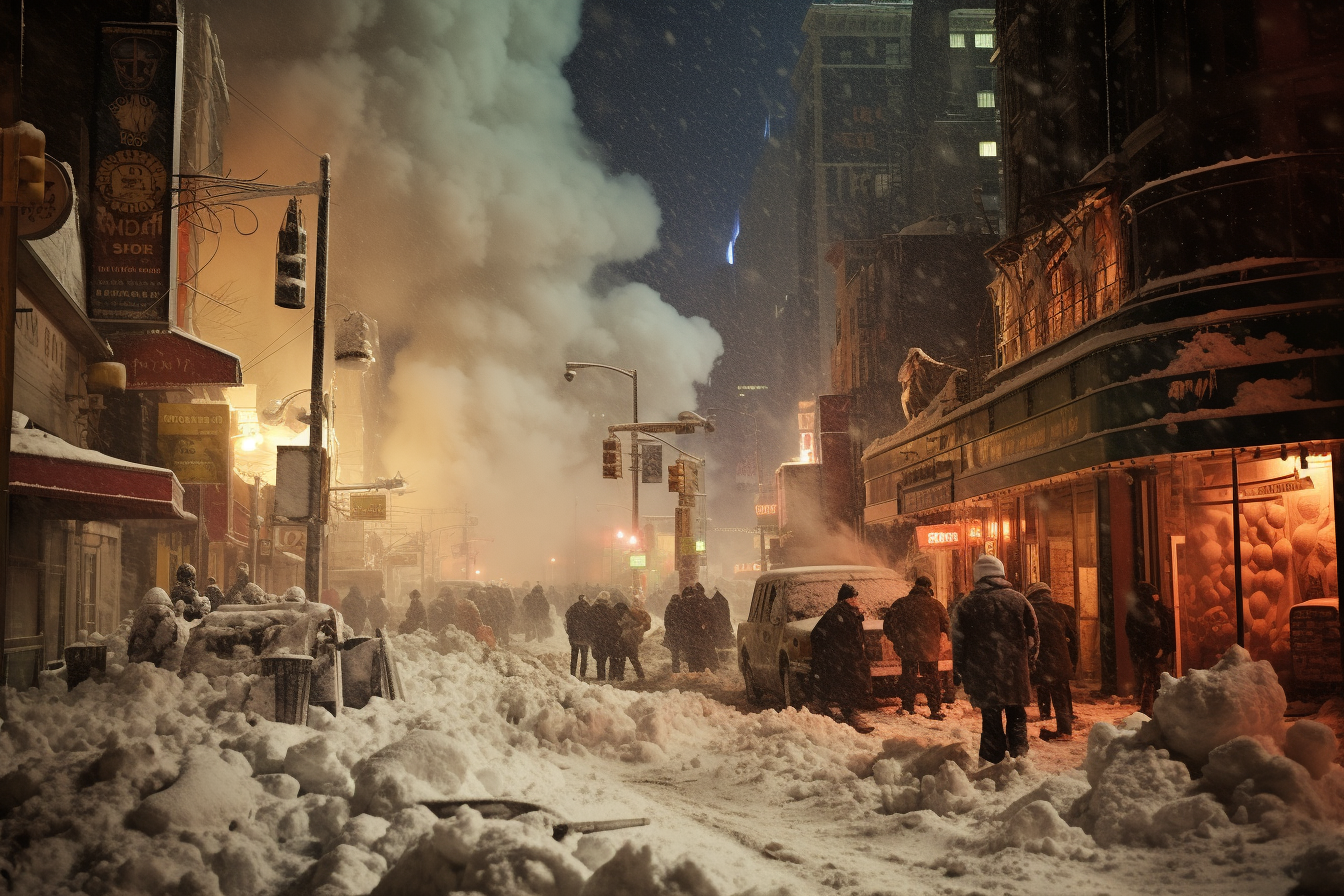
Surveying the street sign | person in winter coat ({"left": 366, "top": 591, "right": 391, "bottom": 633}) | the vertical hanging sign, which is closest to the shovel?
the vertical hanging sign

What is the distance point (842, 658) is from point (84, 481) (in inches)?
344

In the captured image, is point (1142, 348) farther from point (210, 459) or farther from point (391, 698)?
point (210, 459)

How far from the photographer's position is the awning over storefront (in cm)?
1145


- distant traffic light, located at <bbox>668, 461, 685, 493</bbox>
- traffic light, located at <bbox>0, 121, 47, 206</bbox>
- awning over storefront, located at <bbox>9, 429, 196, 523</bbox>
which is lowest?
awning over storefront, located at <bbox>9, 429, 196, 523</bbox>

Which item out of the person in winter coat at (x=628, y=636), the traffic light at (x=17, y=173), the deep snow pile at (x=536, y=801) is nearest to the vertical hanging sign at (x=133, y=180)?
the deep snow pile at (x=536, y=801)

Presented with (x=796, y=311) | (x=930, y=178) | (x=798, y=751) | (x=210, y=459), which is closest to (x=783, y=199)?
(x=796, y=311)

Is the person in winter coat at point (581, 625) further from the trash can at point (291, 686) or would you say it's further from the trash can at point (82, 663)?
the trash can at point (291, 686)

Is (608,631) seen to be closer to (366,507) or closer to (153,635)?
(153,635)

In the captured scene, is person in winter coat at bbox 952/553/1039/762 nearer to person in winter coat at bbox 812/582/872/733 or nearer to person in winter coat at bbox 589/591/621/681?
person in winter coat at bbox 812/582/872/733

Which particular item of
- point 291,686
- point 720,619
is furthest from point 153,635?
point 720,619

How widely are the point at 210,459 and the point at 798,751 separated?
14918 mm

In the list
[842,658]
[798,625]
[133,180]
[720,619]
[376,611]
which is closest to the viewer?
[842,658]

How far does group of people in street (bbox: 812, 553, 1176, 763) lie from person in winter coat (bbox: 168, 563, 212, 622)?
840 cm

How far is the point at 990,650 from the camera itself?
909 centimetres
